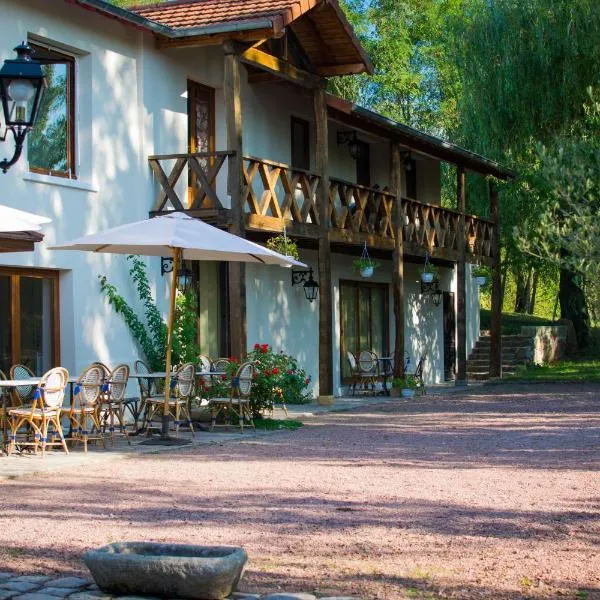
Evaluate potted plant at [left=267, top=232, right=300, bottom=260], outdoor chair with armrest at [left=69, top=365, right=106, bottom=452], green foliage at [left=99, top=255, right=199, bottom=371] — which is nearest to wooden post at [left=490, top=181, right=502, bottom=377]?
potted plant at [left=267, top=232, right=300, bottom=260]

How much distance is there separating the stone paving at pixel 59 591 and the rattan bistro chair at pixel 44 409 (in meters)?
5.01

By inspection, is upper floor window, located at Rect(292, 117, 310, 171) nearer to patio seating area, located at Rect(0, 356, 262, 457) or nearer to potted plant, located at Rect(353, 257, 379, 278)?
potted plant, located at Rect(353, 257, 379, 278)

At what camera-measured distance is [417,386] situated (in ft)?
68.7

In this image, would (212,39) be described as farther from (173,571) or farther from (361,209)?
(173,571)

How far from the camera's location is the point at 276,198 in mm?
16562

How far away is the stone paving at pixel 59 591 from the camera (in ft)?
17.2

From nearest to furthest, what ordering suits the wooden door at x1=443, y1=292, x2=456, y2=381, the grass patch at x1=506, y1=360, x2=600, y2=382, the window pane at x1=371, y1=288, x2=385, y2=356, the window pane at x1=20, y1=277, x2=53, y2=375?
the window pane at x1=20, y1=277, x2=53, y2=375, the window pane at x1=371, y1=288, x2=385, y2=356, the grass patch at x1=506, y1=360, x2=600, y2=382, the wooden door at x1=443, y1=292, x2=456, y2=381

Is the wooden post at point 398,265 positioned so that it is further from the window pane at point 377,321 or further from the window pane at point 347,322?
the window pane at point 377,321

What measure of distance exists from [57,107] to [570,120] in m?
12.0

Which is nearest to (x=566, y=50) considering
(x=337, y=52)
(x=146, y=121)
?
(x=337, y=52)

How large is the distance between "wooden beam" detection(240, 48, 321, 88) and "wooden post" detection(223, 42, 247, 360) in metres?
0.60

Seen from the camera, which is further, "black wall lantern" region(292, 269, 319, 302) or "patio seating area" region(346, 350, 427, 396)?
"patio seating area" region(346, 350, 427, 396)

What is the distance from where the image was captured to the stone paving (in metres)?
5.23

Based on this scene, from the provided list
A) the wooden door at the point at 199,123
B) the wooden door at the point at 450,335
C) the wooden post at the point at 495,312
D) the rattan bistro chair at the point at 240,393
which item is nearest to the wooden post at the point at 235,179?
the rattan bistro chair at the point at 240,393
